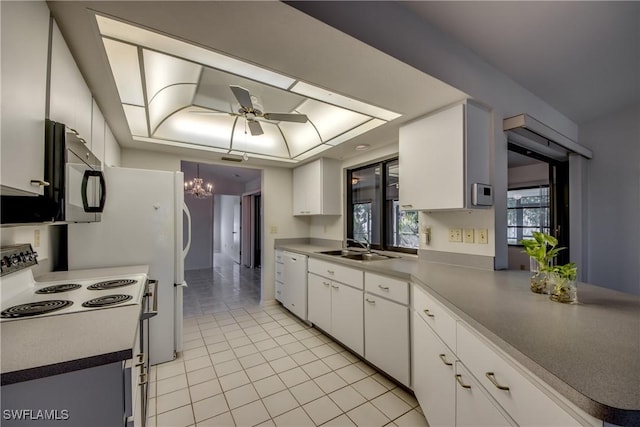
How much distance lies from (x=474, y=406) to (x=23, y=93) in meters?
2.05

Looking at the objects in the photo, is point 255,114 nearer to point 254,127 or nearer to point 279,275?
point 254,127

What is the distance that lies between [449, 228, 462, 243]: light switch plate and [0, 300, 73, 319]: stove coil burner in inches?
101

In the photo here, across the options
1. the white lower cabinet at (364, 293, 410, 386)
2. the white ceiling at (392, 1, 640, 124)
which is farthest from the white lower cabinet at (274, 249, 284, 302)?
the white ceiling at (392, 1, 640, 124)

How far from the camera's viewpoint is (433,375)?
1.44 metres

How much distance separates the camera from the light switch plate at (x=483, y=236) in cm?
197

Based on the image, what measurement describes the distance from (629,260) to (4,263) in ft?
15.7

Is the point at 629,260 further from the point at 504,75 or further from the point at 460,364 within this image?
the point at 460,364

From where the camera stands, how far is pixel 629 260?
2.55 metres

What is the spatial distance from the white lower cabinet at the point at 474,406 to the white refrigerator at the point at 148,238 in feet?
7.68

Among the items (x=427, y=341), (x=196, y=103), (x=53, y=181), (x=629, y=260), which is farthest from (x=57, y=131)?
(x=629, y=260)

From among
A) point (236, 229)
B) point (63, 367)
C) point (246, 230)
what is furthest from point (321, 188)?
point (236, 229)

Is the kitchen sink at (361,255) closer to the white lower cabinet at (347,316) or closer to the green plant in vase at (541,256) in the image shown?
the white lower cabinet at (347,316)

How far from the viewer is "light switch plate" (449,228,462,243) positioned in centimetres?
216

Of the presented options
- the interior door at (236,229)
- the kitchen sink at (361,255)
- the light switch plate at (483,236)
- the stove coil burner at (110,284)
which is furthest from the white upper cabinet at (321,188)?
the interior door at (236,229)
